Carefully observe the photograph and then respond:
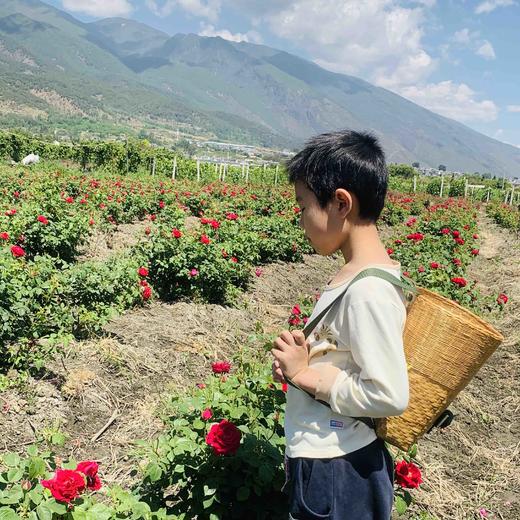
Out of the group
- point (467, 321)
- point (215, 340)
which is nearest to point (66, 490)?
point (467, 321)

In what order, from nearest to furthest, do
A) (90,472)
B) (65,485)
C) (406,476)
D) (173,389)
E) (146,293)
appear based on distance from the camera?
(65,485), (90,472), (406,476), (173,389), (146,293)

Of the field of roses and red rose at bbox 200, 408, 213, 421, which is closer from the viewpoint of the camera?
the field of roses

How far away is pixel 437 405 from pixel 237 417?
946mm

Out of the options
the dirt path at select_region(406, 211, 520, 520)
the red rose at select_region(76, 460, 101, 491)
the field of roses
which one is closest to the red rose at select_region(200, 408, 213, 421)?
the field of roses

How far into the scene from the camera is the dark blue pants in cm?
138

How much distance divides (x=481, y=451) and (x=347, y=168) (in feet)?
11.1

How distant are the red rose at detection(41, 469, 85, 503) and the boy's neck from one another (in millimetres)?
1041

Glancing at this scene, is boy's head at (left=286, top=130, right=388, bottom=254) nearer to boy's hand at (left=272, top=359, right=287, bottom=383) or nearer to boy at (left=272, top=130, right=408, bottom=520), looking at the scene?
boy at (left=272, top=130, right=408, bottom=520)

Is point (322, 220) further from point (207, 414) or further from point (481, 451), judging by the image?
point (481, 451)

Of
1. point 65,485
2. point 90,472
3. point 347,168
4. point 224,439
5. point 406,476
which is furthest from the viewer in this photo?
point 406,476

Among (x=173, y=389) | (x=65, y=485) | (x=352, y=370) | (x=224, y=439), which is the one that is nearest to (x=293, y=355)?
(x=352, y=370)

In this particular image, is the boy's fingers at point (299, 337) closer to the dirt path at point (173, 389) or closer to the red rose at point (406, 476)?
the red rose at point (406, 476)

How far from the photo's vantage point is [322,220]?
142cm

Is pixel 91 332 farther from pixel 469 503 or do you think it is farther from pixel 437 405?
pixel 437 405
